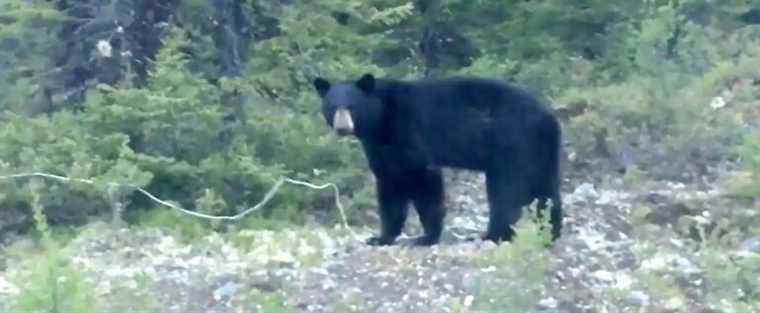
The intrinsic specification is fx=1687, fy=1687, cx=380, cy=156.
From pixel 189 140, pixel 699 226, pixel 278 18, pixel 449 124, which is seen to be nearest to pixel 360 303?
pixel 449 124

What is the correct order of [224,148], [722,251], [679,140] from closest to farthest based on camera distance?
1. [722,251]
2. [224,148]
3. [679,140]

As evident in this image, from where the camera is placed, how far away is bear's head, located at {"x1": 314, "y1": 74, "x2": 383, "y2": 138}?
9758 mm

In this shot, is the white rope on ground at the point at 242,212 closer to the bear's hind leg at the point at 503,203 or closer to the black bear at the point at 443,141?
the black bear at the point at 443,141

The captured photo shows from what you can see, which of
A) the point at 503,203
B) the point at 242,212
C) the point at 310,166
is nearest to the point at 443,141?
the point at 503,203

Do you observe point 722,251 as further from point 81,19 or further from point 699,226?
point 81,19

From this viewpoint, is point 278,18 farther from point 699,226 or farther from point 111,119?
point 699,226

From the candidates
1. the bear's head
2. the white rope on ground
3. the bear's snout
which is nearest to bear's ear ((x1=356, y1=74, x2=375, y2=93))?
the bear's head

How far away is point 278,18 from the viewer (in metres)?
12.2

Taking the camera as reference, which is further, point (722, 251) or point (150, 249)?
point (150, 249)

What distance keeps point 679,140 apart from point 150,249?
4.53m

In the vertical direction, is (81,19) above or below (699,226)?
above

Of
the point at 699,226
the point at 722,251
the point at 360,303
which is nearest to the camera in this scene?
the point at 360,303

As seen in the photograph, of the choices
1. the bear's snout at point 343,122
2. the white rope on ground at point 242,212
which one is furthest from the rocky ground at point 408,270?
the bear's snout at point 343,122

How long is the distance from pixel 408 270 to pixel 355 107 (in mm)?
1487
